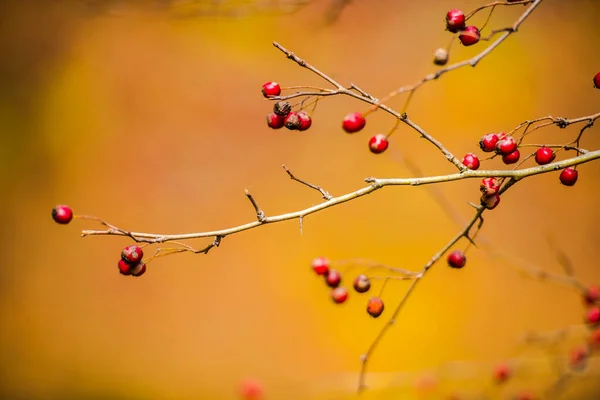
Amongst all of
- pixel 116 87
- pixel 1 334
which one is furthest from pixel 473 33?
pixel 1 334

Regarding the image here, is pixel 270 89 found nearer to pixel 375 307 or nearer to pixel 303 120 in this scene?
pixel 303 120

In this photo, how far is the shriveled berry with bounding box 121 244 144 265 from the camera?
904mm

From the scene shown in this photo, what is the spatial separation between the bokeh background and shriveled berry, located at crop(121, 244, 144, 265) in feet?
5.61

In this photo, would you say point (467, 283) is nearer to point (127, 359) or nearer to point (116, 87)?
point (127, 359)

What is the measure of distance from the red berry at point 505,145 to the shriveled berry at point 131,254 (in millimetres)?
704

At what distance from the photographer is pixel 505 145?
2.93 feet

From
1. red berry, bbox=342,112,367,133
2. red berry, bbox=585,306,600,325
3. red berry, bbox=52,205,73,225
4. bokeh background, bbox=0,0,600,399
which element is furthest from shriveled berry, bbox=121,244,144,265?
bokeh background, bbox=0,0,600,399

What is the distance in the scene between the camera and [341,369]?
8.37ft

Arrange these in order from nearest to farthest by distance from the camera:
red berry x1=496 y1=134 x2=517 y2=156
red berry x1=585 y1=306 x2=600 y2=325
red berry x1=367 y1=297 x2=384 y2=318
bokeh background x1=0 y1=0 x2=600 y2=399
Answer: red berry x1=496 y1=134 x2=517 y2=156 → red berry x1=367 y1=297 x2=384 y2=318 → red berry x1=585 y1=306 x2=600 y2=325 → bokeh background x1=0 y1=0 x2=600 y2=399

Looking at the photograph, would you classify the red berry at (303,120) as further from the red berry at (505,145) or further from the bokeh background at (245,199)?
the bokeh background at (245,199)

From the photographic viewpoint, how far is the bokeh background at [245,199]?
2.54 meters

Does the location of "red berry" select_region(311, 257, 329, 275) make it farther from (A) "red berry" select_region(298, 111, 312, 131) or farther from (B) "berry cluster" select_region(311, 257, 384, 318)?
(A) "red berry" select_region(298, 111, 312, 131)

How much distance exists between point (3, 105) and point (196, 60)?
44.4 inches

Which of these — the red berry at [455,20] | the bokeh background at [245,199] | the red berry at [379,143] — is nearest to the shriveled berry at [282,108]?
the red berry at [379,143]
